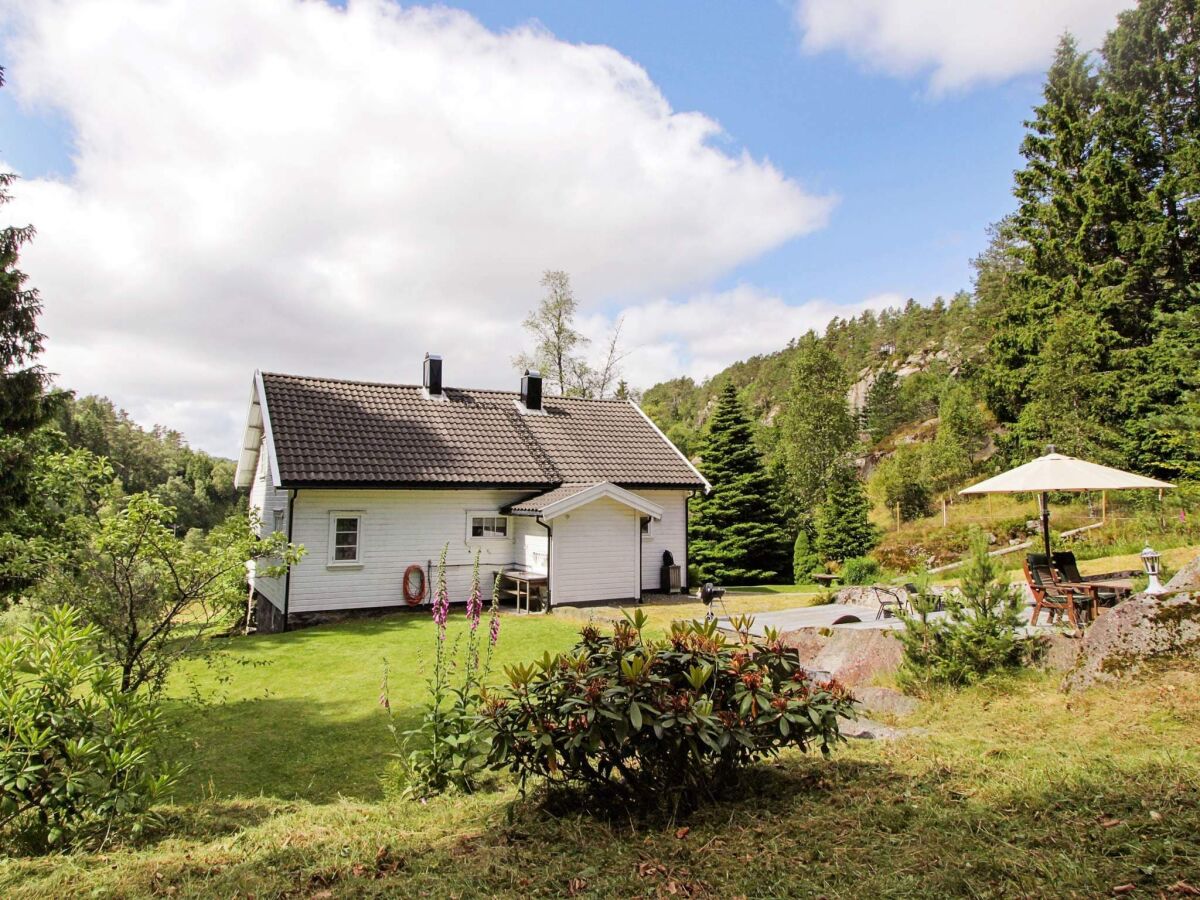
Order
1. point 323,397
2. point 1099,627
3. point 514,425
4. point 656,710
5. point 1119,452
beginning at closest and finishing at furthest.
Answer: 1. point 656,710
2. point 1099,627
3. point 323,397
4. point 514,425
5. point 1119,452

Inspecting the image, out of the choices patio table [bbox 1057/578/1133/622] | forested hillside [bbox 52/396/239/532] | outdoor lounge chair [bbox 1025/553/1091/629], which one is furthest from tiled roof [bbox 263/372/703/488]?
forested hillside [bbox 52/396/239/532]

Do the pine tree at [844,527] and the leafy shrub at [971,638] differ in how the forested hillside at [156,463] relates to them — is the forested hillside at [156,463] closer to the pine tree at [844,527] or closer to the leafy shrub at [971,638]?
the pine tree at [844,527]

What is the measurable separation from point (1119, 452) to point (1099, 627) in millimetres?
24634

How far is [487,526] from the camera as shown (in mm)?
16578

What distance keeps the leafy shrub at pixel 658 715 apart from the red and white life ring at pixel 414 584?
11.8m

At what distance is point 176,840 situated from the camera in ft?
13.0

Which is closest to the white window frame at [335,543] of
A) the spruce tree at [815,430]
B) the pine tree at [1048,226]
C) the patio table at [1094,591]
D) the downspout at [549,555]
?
the downspout at [549,555]

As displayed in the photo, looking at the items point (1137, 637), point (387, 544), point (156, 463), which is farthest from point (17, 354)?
point (156, 463)

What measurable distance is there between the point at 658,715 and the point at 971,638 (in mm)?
4684

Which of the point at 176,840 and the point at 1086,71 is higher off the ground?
the point at 1086,71

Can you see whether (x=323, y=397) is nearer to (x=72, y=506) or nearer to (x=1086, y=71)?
(x=72, y=506)

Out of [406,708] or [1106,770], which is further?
[406,708]

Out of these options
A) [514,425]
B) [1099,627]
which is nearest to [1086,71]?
[514,425]

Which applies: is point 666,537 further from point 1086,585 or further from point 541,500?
point 1086,585
